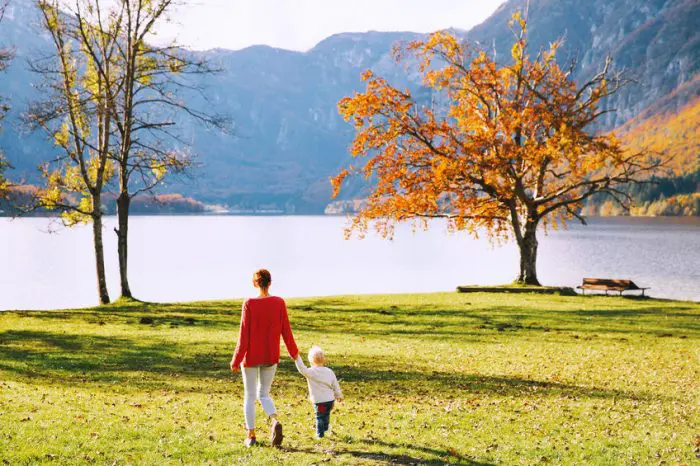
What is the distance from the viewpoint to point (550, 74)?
160ft

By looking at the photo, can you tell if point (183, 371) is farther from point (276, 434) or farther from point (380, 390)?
point (276, 434)

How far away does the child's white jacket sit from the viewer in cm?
1222

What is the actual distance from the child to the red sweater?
458mm

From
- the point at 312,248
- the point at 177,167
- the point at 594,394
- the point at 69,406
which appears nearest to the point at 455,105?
the point at 177,167

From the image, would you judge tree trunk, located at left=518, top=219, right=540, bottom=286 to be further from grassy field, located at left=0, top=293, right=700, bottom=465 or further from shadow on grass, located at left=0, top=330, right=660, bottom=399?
shadow on grass, located at left=0, top=330, right=660, bottom=399

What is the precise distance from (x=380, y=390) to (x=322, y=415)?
5.82 meters

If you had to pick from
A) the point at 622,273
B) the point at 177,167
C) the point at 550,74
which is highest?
the point at 550,74

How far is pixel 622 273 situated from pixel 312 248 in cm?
7922

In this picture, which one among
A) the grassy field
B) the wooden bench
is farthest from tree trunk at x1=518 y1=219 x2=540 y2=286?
the grassy field

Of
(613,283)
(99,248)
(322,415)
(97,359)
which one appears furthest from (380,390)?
(613,283)

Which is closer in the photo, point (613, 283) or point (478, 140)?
point (478, 140)

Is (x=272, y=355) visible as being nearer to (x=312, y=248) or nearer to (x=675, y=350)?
(x=675, y=350)

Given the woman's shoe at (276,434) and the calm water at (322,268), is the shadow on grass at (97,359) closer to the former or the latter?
the woman's shoe at (276,434)

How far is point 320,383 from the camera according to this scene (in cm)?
1238
